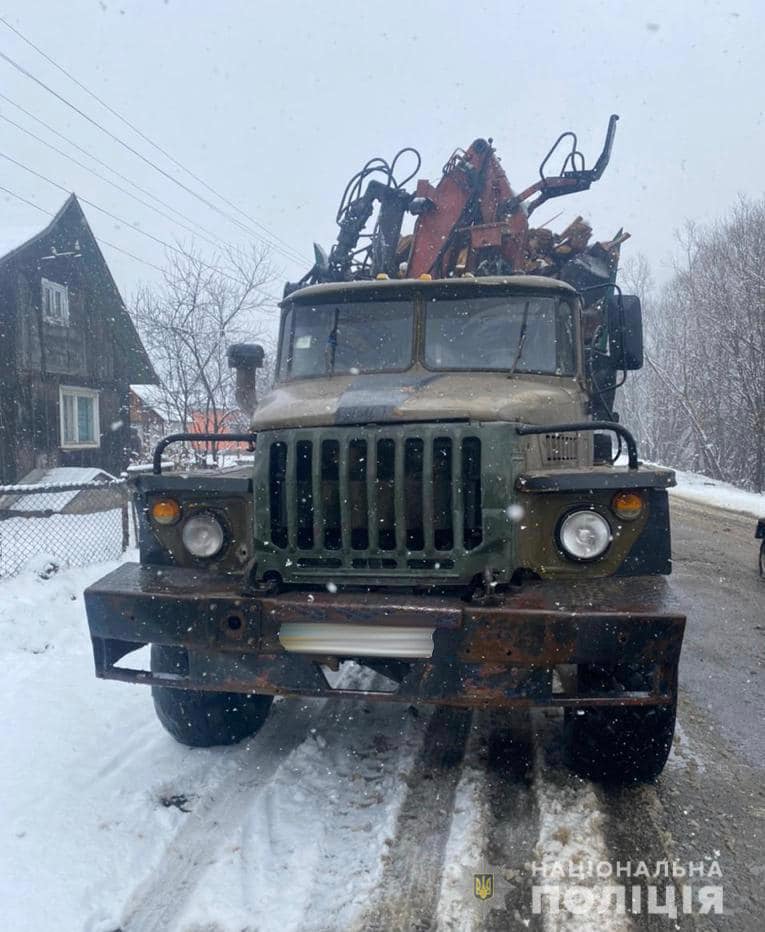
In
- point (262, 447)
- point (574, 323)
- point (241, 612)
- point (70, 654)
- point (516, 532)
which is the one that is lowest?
point (70, 654)

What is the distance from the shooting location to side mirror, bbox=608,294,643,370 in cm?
499

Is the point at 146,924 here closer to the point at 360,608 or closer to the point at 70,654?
the point at 360,608

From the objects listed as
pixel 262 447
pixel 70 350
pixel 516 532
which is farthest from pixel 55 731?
pixel 70 350

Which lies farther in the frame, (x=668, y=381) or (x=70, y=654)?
(x=668, y=381)

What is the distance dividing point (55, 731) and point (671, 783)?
3.35 m

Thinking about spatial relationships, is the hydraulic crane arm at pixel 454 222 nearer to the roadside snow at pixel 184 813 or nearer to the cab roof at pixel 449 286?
the cab roof at pixel 449 286

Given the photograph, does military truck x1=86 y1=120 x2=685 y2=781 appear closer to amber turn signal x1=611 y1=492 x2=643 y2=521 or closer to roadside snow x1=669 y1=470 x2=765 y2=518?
amber turn signal x1=611 y1=492 x2=643 y2=521

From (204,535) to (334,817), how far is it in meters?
1.49

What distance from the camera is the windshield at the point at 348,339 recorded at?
15.1 ft

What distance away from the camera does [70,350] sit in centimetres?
1984

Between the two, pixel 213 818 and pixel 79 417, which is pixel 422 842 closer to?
pixel 213 818

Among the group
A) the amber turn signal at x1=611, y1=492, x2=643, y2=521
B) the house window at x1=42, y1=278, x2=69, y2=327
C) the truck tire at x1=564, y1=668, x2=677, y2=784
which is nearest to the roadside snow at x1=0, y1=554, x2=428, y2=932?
the truck tire at x1=564, y1=668, x2=677, y2=784

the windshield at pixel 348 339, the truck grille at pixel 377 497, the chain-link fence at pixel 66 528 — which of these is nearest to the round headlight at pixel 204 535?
the truck grille at pixel 377 497

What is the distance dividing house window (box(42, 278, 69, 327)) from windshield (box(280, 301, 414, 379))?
1610 cm
